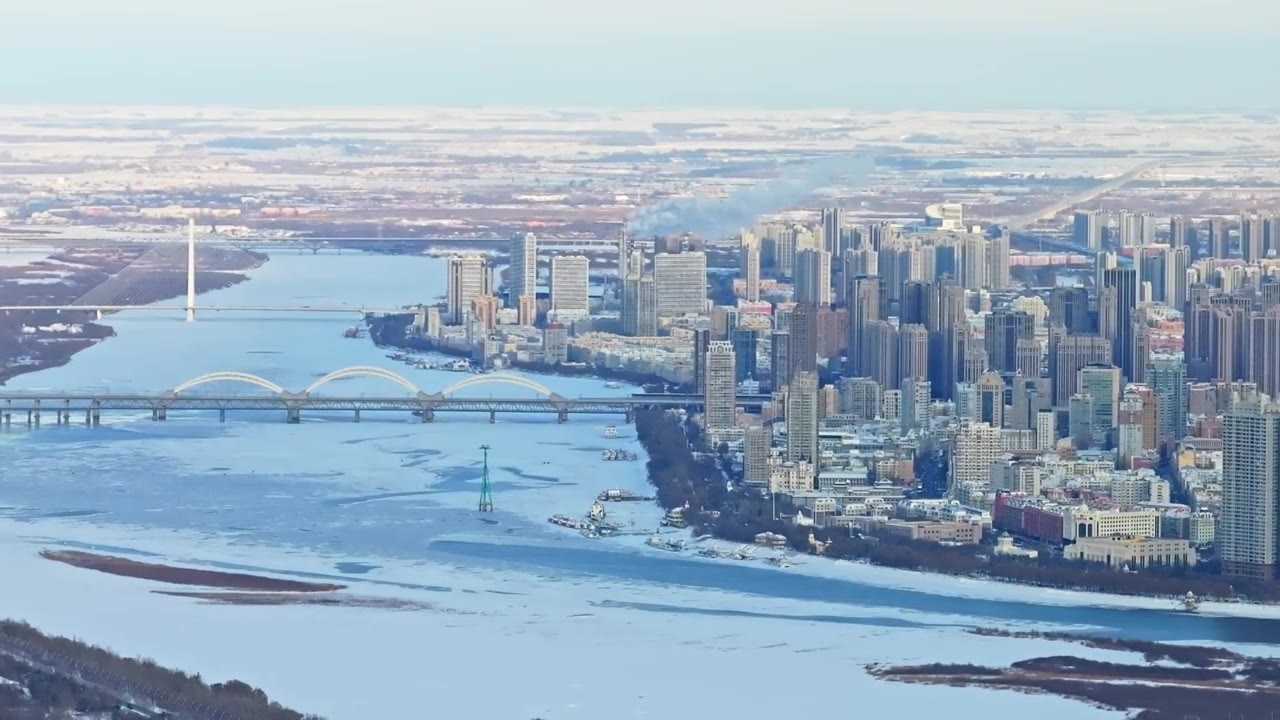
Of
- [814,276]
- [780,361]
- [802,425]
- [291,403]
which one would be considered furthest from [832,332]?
[802,425]

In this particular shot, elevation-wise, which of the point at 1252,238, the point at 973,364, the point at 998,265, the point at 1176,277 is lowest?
the point at 973,364

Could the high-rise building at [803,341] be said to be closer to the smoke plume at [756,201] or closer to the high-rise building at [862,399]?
the high-rise building at [862,399]

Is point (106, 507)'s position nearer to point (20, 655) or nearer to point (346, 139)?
point (20, 655)

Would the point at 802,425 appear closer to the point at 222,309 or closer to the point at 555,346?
the point at 555,346

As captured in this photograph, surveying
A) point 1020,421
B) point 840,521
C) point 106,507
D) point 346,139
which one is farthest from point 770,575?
point 346,139

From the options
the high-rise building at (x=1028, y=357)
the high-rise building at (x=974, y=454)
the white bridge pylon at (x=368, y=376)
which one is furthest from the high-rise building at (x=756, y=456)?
the high-rise building at (x=1028, y=357)

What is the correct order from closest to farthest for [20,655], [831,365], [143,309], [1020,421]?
[20,655] → [1020,421] → [831,365] → [143,309]
